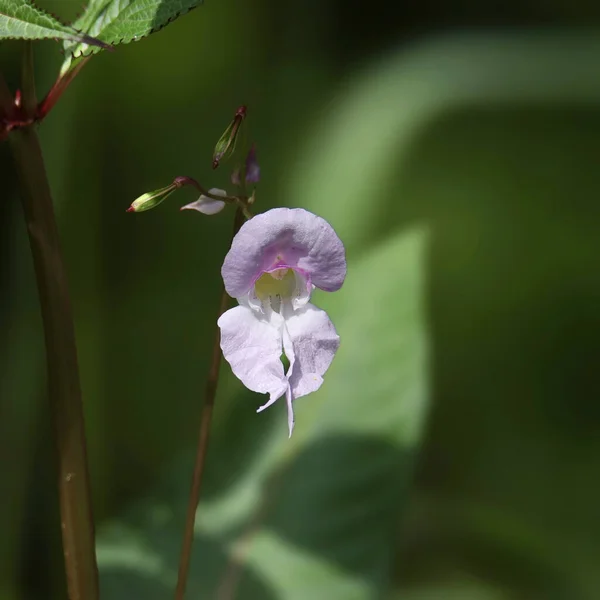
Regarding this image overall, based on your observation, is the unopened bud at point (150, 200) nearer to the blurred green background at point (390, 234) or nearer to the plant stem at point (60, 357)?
the plant stem at point (60, 357)

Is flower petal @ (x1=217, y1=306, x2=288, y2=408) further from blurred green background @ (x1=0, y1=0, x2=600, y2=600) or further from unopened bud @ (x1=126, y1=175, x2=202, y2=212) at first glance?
blurred green background @ (x1=0, y1=0, x2=600, y2=600)

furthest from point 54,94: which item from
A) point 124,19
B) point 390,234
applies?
point 390,234

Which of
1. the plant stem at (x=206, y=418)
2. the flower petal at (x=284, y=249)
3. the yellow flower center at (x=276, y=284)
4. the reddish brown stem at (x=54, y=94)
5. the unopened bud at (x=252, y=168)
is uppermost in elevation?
the reddish brown stem at (x=54, y=94)

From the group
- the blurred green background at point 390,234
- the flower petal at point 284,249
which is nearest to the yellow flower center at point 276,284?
the flower petal at point 284,249

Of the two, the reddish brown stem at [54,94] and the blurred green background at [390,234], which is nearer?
the reddish brown stem at [54,94]

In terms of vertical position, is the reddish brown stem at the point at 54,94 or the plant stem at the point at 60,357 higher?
the reddish brown stem at the point at 54,94

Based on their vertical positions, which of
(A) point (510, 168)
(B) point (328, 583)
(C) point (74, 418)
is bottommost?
(B) point (328, 583)

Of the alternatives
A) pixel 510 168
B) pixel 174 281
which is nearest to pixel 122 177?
pixel 174 281

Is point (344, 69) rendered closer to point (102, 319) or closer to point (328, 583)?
point (102, 319)
